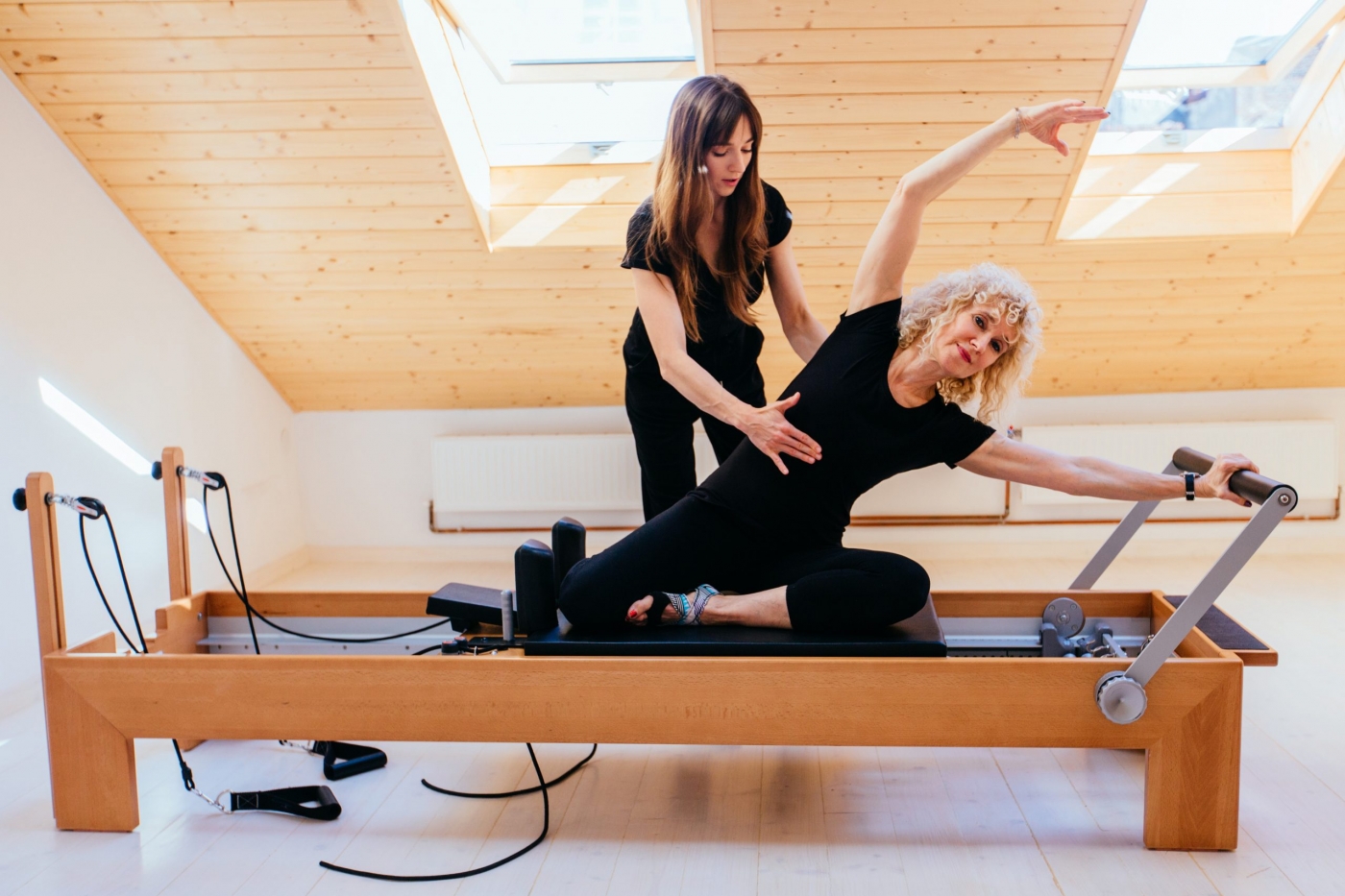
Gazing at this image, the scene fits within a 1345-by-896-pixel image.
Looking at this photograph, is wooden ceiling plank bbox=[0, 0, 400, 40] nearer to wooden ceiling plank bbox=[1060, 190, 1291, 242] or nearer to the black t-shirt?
the black t-shirt

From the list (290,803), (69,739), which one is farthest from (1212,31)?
(69,739)

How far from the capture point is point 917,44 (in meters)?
2.46

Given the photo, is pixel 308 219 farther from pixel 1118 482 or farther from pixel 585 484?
pixel 1118 482

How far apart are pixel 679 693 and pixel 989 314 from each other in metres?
0.80

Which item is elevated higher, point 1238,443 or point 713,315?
point 713,315

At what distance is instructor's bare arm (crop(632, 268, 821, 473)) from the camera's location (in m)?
1.77

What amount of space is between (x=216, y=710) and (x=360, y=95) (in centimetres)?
161

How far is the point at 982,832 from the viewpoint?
1.75 metres

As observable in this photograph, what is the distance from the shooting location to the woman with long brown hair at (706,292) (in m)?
1.81

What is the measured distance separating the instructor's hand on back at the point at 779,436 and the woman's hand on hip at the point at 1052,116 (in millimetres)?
597

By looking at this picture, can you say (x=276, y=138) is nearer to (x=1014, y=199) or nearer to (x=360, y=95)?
(x=360, y=95)

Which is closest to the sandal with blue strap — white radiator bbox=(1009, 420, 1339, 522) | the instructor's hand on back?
the instructor's hand on back

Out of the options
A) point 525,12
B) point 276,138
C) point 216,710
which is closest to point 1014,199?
point 525,12

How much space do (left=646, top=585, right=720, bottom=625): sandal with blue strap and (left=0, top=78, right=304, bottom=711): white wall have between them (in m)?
1.64
